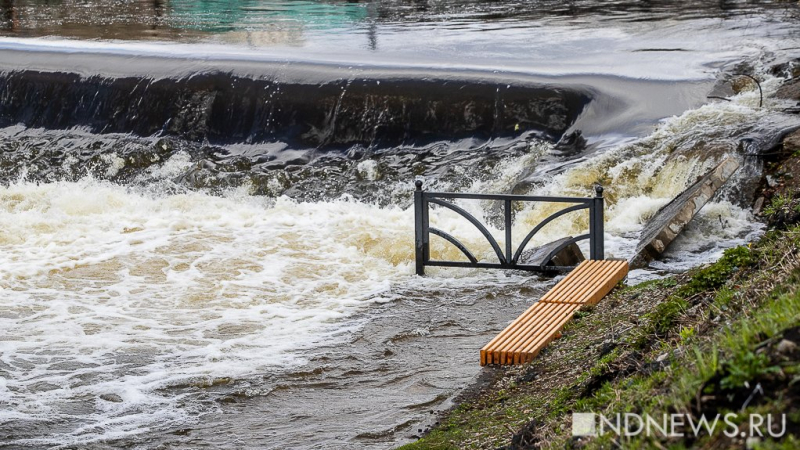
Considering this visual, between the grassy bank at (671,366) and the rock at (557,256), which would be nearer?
the grassy bank at (671,366)

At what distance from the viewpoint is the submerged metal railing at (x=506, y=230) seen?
10047mm

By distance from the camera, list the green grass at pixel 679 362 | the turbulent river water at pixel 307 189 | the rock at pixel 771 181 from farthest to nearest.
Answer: the rock at pixel 771 181 < the turbulent river water at pixel 307 189 < the green grass at pixel 679 362

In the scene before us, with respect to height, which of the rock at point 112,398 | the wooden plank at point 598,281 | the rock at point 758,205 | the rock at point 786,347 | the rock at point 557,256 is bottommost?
the rock at point 112,398

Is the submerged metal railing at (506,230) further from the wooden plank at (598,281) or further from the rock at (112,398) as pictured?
the rock at (112,398)

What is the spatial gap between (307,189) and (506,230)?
539 centimetres

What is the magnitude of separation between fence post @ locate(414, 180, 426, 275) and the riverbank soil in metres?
2.51

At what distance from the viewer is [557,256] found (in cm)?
1081

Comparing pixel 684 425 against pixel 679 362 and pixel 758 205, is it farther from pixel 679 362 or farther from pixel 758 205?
pixel 758 205

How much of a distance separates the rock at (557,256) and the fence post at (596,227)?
55 cm

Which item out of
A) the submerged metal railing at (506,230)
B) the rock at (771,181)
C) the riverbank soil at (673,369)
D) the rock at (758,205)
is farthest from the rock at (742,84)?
the riverbank soil at (673,369)

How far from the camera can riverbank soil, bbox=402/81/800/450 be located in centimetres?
379

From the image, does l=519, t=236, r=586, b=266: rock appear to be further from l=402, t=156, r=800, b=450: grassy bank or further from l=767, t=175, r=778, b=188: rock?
l=767, t=175, r=778, b=188: rock

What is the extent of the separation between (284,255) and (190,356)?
3.41 m

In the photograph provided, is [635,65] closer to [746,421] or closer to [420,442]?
[420,442]
